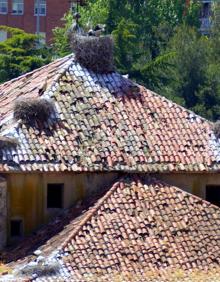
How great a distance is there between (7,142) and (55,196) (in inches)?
80.1

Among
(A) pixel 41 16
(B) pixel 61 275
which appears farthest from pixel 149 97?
(A) pixel 41 16

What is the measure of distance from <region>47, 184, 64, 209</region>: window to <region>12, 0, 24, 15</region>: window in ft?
231

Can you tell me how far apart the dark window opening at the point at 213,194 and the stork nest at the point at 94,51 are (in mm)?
4304

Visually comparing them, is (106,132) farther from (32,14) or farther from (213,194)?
(32,14)

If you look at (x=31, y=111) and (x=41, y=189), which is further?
(x=31, y=111)

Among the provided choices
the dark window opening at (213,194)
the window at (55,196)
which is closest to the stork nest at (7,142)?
the window at (55,196)

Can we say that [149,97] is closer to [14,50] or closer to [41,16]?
[14,50]

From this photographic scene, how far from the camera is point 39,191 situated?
3725cm

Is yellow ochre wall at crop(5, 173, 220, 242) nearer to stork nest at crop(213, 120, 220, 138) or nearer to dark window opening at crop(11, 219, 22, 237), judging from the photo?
dark window opening at crop(11, 219, 22, 237)

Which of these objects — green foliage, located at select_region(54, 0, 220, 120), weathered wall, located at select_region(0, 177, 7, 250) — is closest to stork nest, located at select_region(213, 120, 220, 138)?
weathered wall, located at select_region(0, 177, 7, 250)

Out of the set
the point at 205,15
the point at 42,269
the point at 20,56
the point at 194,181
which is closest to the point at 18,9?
the point at 205,15

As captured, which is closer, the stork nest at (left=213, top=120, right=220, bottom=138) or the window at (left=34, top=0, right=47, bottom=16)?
the stork nest at (left=213, top=120, right=220, bottom=138)

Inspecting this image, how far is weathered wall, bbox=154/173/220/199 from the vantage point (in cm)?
3791

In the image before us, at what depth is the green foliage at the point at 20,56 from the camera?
2591 inches
